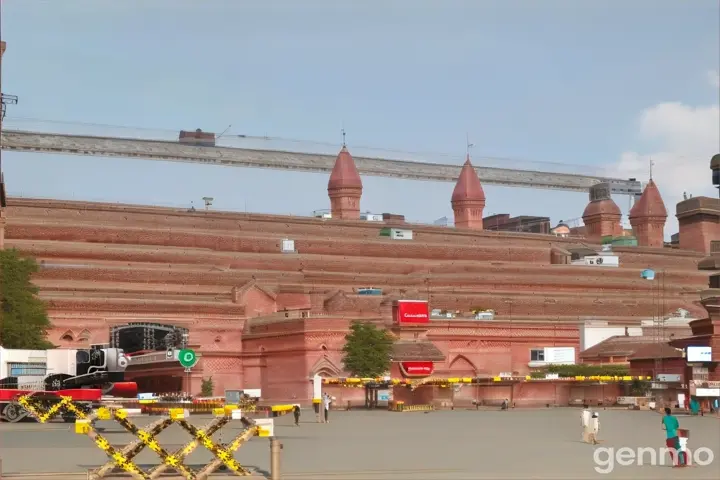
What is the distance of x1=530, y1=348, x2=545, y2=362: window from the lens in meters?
77.9

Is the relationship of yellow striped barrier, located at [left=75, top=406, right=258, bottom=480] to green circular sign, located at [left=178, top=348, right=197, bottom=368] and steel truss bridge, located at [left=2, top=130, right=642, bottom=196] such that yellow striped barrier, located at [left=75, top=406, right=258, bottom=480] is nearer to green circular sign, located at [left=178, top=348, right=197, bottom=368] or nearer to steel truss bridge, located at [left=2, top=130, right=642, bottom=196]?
green circular sign, located at [left=178, top=348, right=197, bottom=368]

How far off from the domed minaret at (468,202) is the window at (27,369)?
5821cm

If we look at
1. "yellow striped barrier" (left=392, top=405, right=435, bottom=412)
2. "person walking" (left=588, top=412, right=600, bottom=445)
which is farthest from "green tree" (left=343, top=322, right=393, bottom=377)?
"person walking" (left=588, top=412, right=600, bottom=445)

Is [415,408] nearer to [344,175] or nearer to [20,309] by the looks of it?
[20,309]

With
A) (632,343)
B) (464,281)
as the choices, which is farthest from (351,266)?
(632,343)

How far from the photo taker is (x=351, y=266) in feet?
274

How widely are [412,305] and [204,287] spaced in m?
13.3

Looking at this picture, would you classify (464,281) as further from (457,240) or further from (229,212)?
(229,212)

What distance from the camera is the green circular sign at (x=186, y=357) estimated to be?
→ 211 ft

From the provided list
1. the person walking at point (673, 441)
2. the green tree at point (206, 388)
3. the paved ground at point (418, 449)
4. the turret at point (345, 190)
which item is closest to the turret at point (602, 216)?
the turret at point (345, 190)

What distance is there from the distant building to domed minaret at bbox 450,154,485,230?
13.8m

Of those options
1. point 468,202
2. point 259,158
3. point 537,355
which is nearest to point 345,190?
point 468,202

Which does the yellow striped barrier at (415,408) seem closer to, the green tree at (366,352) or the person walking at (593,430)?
the green tree at (366,352)

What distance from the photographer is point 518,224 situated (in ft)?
411
